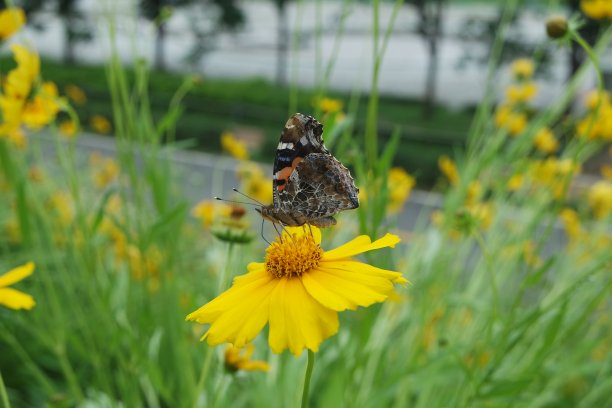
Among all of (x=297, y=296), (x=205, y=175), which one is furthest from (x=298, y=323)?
(x=205, y=175)

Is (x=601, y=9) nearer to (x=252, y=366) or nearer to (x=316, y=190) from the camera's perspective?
(x=316, y=190)

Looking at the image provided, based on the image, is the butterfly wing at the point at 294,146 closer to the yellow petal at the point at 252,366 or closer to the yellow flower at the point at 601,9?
the yellow petal at the point at 252,366

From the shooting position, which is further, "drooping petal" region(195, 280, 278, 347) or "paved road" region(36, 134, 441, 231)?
"paved road" region(36, 134, 441, 231)

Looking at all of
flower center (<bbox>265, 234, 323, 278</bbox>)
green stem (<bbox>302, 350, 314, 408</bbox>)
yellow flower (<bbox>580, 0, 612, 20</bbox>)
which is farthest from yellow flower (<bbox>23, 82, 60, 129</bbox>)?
yellow flower (<bbox>580, 0, 612, 20</bbox>)

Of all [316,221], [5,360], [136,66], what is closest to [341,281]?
[316,221]

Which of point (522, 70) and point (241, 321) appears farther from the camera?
point (522, 70)

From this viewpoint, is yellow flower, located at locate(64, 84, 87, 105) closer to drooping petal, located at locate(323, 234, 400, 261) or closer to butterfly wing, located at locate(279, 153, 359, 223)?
butterfly wing, located at locate(279, 153, 359, 223)

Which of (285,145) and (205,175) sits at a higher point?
(285,145)

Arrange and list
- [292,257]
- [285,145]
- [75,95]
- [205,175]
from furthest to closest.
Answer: [205,175] → [75,95] → [285,145] → [292,257]
